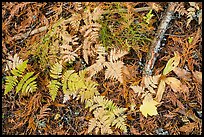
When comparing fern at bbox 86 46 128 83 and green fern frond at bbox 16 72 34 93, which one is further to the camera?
green fern frond at bbox 16 72 34 93

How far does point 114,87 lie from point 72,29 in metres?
0.86

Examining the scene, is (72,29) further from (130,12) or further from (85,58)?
(130,12)

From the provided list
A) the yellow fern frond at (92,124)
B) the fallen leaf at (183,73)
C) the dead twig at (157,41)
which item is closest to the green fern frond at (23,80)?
the yellow fern frond at (92,124)

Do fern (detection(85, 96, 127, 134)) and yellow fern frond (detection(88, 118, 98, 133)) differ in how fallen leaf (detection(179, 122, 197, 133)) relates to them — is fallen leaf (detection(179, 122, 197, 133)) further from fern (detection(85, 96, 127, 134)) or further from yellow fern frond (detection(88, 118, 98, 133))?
yellow fern frond (detection(88, 118, 98, 133))

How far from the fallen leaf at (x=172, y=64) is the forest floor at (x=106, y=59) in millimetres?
11

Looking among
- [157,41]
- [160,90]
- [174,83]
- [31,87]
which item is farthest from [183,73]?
[31,87]

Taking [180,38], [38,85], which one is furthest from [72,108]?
[180,38]

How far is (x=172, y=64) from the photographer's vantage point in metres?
3.31

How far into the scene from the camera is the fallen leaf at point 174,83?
330cm

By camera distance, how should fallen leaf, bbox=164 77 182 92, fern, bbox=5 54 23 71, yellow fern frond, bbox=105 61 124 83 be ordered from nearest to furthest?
yellow fern frond, bbox=105 61 124 83 → fallen leaf, bbox=164 77 182 92 → fern, bbox=5 54 23 71

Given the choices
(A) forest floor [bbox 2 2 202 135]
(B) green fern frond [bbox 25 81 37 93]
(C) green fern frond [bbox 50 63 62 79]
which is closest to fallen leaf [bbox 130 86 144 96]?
(A) forest floor [bbox 2 2 202 135]

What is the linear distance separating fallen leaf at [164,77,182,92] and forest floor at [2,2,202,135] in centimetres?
1

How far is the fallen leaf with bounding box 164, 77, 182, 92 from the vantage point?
3.30m

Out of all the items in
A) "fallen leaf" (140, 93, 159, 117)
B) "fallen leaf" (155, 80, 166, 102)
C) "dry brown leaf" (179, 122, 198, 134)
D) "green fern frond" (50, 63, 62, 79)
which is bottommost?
"dry brown leaf" (179, 122, 198, 134)
